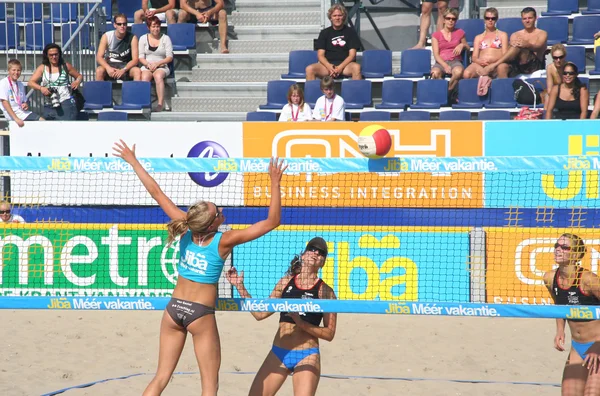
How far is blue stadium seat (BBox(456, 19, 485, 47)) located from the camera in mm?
14000

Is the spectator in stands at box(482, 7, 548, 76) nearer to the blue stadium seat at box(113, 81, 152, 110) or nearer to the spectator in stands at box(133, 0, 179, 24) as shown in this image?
the blue stadium seat at box(113, 81, 152, 110)

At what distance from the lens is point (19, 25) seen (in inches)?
Answer: 620

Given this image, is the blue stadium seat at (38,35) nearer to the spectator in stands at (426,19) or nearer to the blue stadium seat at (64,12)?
the blue stadium seat at (64,12)

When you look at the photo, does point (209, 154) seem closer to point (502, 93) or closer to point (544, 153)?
point (544, 153)

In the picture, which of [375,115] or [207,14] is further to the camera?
[207,14]

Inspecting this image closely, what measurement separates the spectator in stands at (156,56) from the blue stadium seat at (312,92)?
244cm

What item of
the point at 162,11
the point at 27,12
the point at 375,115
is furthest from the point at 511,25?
the point at 27,12

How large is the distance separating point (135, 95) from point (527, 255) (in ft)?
22.7

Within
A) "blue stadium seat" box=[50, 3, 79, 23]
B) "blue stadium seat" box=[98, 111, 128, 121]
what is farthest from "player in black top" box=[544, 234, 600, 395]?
"blue stadium seat" box=[50, 3, 79, 23]

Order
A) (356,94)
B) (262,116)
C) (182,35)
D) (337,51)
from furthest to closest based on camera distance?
(182,35) → (337,51) → (356,94) → (262,116)

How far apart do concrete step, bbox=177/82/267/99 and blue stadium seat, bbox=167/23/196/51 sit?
2.57ft

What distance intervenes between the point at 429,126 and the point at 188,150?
3210 mm

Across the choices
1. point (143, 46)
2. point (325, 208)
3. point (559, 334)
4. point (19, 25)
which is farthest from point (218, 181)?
point (19, 25)

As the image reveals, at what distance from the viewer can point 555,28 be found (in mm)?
13578
